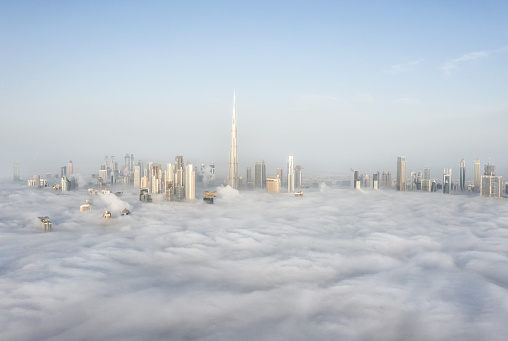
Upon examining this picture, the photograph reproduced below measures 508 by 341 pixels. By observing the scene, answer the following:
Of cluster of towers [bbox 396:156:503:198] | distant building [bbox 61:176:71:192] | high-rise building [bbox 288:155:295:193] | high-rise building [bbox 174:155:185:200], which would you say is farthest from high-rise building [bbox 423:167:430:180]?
distant building [bbox 61:176:71:192]

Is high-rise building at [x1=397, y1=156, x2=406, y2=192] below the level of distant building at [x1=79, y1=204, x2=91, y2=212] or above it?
above

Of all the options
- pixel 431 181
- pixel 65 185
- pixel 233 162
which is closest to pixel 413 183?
pixel 431 181

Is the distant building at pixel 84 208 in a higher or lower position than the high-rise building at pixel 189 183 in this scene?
lower

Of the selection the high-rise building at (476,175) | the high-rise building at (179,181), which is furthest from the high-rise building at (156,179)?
the high-rise building at (476,175)

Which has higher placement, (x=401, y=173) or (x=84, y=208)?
(x=401, y=173)

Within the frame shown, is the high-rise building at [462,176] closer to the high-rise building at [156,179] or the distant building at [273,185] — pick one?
the distant building at [273,185]

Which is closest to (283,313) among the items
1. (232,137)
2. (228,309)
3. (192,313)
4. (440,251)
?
(228,309)

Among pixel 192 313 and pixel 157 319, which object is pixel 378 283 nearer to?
pixel 192 313

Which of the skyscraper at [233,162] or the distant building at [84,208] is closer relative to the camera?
the distant building at [84,208]

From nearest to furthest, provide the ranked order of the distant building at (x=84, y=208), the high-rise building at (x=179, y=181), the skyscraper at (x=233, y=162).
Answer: the distant building at (x=84, y=208), the high-rise building at (x=179, y=181), the skyscraper at (x=233, y=162)

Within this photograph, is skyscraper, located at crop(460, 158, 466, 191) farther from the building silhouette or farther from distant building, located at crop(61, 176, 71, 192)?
distant building, located at crop(61, 176, 71, 192)

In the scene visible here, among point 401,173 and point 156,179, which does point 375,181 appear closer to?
point 401,173
